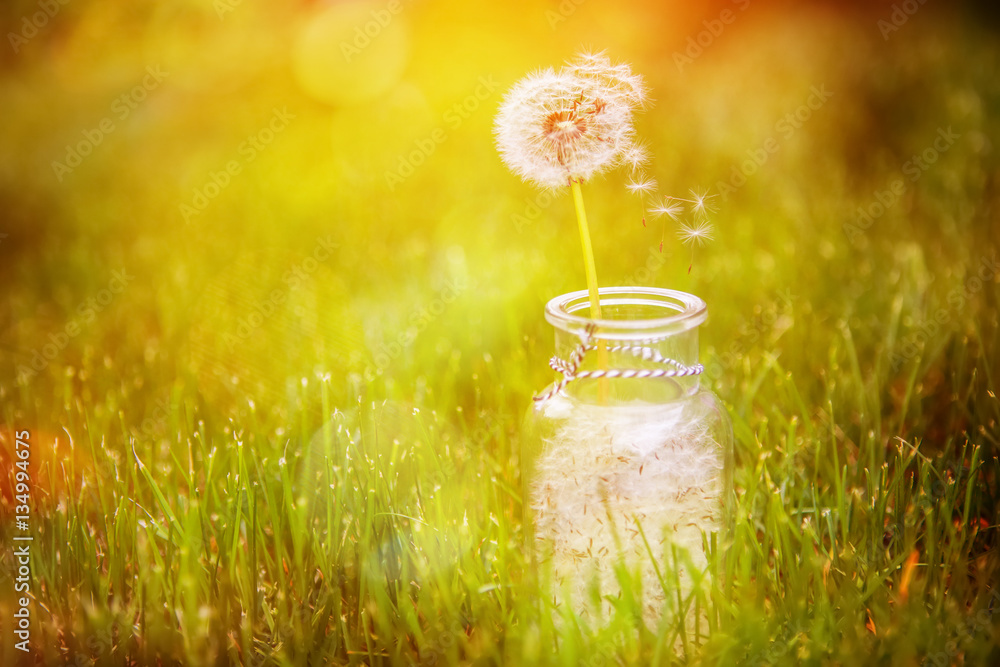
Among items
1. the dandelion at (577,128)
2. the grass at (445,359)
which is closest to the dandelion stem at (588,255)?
the dandelion at (577,128)

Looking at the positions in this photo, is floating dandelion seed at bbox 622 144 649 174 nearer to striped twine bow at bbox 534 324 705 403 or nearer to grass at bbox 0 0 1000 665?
striped twine bow at bbox 534 324 705 403

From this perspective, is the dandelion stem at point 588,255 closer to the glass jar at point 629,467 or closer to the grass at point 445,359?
the glass jar at point 629,467

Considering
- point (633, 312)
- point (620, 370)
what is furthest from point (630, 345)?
point (633, 312)

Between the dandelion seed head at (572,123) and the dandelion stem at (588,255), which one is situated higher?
the dandelion seed head at (572,123)

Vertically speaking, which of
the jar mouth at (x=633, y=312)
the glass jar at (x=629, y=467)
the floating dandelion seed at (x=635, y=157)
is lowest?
the glass jar at (x=629, y=467)

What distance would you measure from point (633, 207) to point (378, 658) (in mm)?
2979

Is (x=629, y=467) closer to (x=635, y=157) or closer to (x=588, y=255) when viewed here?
(x=588, y=255)

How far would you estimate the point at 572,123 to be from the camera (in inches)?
53.4

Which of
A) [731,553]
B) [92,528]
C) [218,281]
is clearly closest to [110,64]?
[218,281]

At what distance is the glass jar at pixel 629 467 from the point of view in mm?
1341

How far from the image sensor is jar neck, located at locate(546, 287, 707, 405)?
4.34ft

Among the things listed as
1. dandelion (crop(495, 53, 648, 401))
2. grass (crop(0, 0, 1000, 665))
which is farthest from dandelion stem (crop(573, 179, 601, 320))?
grass (crop(0, 0, 1000, 665))

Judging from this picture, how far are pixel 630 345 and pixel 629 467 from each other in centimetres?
21

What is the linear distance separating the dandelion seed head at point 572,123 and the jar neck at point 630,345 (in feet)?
0.79
